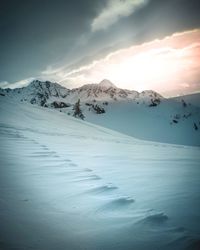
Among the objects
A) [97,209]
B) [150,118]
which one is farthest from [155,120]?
[97,209]

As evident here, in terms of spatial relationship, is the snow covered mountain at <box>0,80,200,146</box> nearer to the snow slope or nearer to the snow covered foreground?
the snow slope

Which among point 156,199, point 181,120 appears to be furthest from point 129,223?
point 181,120

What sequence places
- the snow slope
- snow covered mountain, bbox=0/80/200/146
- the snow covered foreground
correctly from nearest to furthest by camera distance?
1. the snow covered foreground
2. the snow slope
3. snow covered mountain, bbox=0/80/200/146

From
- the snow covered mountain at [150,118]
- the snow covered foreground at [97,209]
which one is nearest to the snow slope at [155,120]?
the snow covered mountain at [150,118]

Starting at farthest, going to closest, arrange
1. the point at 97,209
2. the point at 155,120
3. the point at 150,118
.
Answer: the point at 150,118
the point at 155,120
the point at 97,209

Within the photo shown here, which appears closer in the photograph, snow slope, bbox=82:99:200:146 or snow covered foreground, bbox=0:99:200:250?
snow covered foreground, bbox=0:99:200:250

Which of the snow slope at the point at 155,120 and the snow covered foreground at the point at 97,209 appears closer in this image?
the snow covered foreground at the point at 97,209

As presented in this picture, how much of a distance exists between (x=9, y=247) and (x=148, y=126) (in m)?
51.2

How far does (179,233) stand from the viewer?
1.64 metres

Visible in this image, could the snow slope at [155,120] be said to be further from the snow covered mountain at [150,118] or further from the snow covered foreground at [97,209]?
the snow covered foreground at [97,209]

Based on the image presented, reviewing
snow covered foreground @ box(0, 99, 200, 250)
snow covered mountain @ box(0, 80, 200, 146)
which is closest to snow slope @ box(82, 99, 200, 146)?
snow covered mountain @ box(0, 80, 200, 146)

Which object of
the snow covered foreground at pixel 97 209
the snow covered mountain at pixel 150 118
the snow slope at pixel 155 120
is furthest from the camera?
the snow covered mountain at pixel 150 118

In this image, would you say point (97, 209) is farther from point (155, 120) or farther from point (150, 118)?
point (150, 118)

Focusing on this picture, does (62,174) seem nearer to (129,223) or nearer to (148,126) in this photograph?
(129,223)
